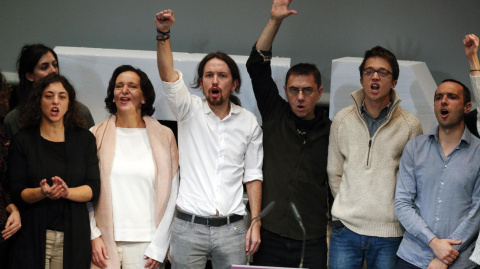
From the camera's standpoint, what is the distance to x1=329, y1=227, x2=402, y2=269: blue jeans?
11.3ft

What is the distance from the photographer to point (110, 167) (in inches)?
141

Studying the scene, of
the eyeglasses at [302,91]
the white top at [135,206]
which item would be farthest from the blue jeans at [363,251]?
the white top at [135,206]

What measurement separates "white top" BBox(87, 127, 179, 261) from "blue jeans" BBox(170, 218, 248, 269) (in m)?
0.10

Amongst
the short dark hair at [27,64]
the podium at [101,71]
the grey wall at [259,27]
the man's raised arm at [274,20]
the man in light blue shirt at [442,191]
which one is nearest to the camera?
the man in light blue shirt at [442,191]

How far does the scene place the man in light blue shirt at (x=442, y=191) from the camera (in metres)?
3.25

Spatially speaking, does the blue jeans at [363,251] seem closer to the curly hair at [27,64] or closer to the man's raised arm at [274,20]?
the man's raised arm at [274,20]

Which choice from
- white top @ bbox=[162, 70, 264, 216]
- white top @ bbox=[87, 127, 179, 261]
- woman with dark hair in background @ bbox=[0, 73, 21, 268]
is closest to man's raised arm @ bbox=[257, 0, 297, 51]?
white top @ bbox=[162, 70, 264, 216]

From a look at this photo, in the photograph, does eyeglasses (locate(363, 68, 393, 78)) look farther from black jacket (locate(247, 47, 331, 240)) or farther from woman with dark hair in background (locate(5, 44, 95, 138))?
woman with dark hair in background (locate(5, 44, 95, 138))

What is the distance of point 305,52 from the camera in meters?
4.70

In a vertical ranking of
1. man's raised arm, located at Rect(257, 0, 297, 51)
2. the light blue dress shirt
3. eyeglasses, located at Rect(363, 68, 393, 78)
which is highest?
man's raised arm, located at Rect(257, 0, 297, 51)

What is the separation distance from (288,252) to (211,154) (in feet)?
2.16

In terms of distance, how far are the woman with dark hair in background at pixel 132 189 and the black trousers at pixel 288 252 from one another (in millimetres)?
522

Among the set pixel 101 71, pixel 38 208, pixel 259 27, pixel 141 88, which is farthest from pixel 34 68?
pixel 259 27

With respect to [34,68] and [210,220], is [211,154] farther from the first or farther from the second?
[34,68]
